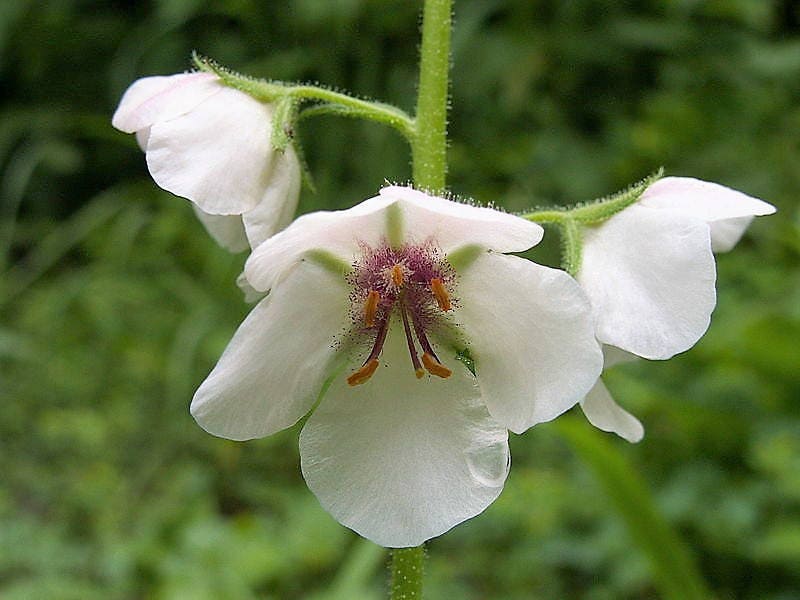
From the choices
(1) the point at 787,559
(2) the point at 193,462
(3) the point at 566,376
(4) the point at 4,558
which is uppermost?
(3) the point at 566,376

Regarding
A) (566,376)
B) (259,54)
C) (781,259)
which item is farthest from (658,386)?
(259,54)

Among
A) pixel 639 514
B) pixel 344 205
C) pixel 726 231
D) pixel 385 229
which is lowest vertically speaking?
pixel 344 205

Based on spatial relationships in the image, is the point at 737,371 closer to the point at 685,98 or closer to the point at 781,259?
the point at 781,259

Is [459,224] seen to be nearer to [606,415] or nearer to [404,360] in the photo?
[404,360]

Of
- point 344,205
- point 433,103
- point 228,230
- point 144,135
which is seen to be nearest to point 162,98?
point 144,135

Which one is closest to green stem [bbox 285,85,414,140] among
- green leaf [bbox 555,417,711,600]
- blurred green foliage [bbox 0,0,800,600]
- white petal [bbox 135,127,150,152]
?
white petal [bbox 135,127,150,152]

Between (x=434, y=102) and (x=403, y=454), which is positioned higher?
(x=434, y=102)

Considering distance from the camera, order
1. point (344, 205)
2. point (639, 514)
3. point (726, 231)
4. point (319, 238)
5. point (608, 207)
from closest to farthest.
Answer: point (319, 238), point (608, 207), point (726, 231), point (639, 514), point (344, 205)
